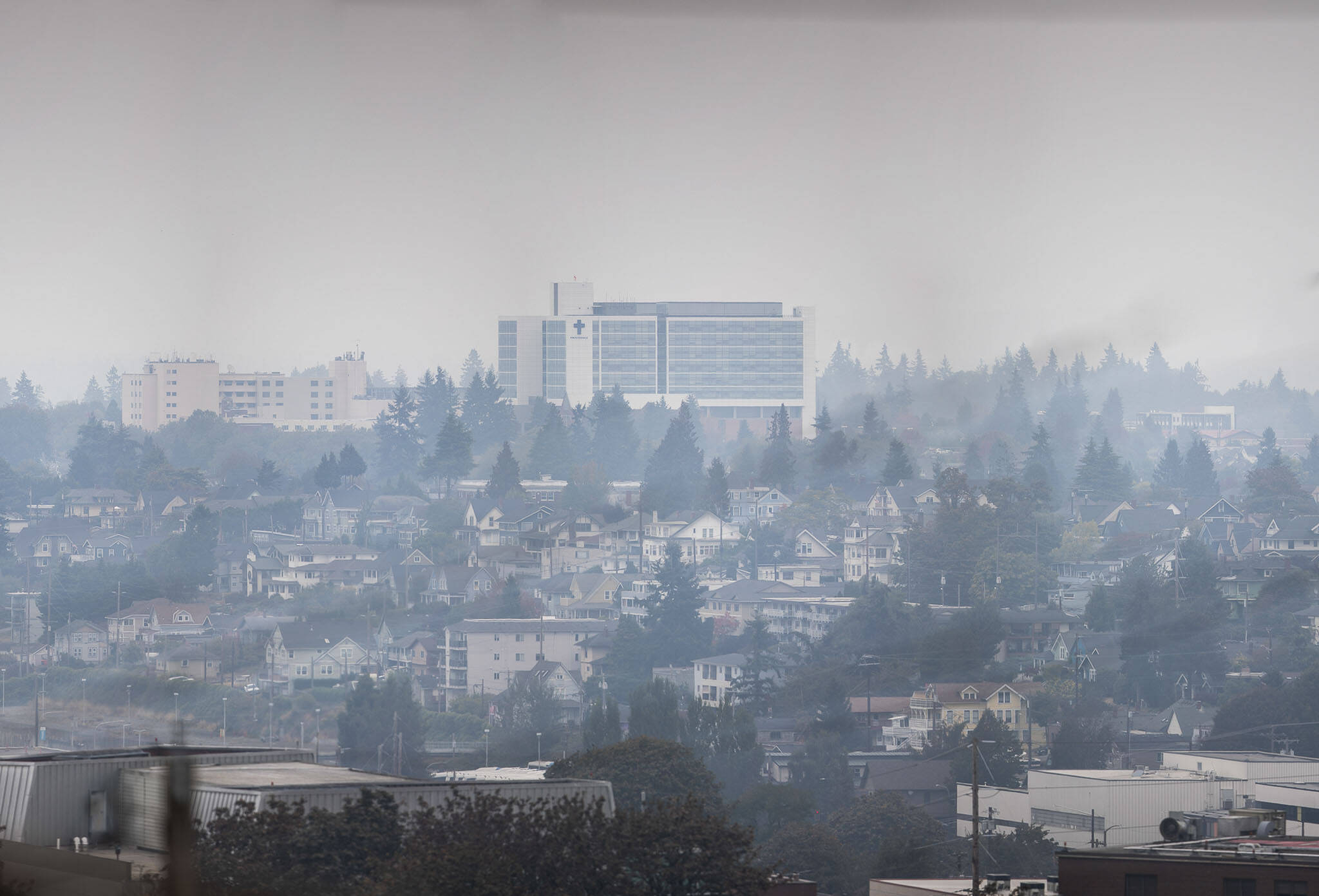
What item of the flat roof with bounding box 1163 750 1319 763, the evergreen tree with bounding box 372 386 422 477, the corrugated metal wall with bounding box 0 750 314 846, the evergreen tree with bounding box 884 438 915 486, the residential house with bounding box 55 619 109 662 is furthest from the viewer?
the evergreen tree with bounding box 372 386 422 477

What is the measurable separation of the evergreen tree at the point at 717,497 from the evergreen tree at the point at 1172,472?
28.5 ft

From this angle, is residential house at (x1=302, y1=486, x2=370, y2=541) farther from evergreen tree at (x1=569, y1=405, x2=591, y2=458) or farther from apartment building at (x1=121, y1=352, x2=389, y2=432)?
apartment building at (x1=121, y1=352, x2=389, y2=432)

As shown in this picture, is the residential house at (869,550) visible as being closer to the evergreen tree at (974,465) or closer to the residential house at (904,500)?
the residential house at (904,500)

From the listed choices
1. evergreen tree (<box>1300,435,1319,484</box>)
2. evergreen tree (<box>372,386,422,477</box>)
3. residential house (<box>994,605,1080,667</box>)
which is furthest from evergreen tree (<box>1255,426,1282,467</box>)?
evergreen tree (<box>372,386,422,477</box>)

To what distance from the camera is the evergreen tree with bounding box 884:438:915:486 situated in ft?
114

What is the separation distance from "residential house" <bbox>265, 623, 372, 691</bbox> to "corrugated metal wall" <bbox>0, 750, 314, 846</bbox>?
18223mm

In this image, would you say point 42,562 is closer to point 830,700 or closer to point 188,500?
point 188,500

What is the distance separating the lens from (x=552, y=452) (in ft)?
128

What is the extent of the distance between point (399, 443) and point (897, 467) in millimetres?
11202

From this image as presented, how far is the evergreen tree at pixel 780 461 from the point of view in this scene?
35.7 metres

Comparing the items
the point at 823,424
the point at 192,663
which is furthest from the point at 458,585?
the point at 823,424

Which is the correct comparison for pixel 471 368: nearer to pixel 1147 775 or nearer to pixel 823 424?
pixel 823 424

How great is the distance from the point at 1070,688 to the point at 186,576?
1469 centimetres

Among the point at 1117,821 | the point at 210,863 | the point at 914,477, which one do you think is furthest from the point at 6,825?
the point at 914,477
